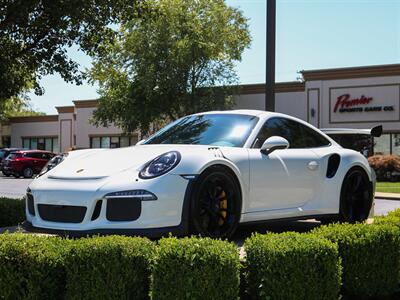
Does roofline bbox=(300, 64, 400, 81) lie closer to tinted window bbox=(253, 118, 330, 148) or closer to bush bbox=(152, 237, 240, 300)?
tinted window bbox=(253, 118, 330, 148)

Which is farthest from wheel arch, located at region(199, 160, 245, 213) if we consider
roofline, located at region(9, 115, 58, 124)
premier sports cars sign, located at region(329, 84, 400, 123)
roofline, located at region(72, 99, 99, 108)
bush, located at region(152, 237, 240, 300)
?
roofline, located at region(9, 115, 58, 124)

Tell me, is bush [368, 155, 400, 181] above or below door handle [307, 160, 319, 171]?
below

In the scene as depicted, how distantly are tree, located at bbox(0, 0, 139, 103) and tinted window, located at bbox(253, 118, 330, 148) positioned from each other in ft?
14.4

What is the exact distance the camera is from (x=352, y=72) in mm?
32969

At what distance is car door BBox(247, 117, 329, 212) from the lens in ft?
17.9

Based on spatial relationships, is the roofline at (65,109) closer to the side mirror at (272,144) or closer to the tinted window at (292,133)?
→ the tinted window at (292,133)

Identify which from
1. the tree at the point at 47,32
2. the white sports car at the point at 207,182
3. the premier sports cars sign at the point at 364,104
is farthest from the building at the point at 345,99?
the white sports car at the point at 207,182

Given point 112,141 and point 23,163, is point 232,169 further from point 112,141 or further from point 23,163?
point 112,141

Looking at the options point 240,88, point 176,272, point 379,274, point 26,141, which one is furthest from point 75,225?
point 26,141

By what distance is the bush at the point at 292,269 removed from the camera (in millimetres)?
3881

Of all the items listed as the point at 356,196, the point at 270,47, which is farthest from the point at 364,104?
the point at 356,196

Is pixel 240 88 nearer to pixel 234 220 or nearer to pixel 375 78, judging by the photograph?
pixel 375 78

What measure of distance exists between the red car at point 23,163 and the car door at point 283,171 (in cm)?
2831

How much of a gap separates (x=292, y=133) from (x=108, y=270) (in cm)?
315
